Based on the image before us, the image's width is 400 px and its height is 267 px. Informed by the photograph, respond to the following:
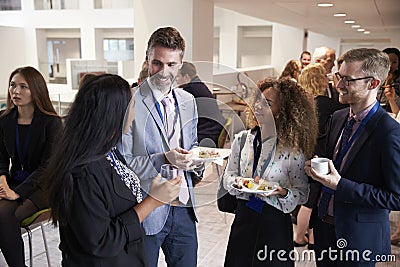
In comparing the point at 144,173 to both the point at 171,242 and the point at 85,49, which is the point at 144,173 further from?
the point at 85,49

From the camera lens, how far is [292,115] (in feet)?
4.55

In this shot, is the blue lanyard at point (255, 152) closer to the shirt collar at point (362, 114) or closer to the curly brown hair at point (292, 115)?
the curly brown hair at point (292, 115)

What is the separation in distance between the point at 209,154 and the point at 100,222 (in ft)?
1.16

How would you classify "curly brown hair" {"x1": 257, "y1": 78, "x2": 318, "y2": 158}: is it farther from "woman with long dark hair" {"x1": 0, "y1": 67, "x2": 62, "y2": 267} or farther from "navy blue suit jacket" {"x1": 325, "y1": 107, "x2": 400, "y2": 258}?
"woman with long dark hair" {"x1": 0, "y1": 67, "x2": 62, "y2": 267}

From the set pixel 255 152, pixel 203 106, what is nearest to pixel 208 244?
pixel 255 152

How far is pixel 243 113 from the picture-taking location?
3.37 ft

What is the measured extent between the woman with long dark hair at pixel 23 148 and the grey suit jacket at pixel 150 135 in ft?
3.57

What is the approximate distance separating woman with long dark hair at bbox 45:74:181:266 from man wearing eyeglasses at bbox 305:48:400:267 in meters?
0.66

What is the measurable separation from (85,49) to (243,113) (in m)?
16.9

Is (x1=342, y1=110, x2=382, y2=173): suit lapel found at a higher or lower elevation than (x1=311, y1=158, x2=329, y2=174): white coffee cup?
higher

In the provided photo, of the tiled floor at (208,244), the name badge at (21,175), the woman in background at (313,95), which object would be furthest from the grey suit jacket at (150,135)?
the woman in background at (313,95)

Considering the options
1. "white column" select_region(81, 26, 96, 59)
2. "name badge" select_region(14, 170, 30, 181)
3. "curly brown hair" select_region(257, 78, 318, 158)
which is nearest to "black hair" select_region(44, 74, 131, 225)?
"curly brown hair" select_region(257, 78, 318, 158)

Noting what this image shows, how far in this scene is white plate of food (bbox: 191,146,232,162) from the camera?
3.46ft

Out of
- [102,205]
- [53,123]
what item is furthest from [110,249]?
[53,123]
